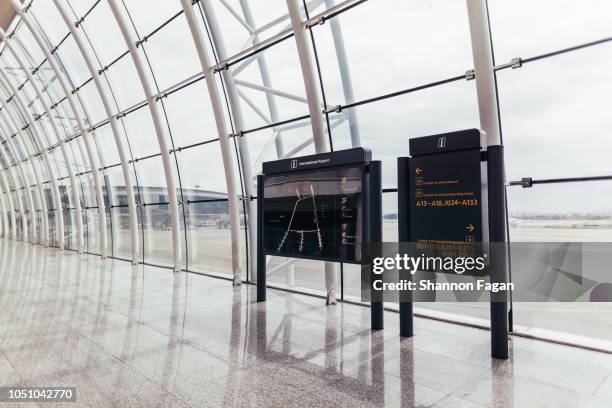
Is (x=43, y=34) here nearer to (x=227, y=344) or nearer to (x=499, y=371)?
(x=227, y=344)

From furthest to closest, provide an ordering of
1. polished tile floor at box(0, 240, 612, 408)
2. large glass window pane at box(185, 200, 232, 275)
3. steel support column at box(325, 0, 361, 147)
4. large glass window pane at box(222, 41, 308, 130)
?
1. large glass window pane at box(185, 200, 232, 275)
2. large glass window pane at box(222, 41, 308, 130)
3. steel support column at box(325, 0, 361, 147)
4. polished tile floor at box(0, 240, 612, 408)

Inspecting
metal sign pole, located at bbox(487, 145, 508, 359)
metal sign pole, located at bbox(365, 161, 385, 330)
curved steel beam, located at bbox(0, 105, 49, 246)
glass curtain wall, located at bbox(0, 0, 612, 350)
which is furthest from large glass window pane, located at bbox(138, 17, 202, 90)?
curved steel beam, located at bbox(0, 105, 49, 246)

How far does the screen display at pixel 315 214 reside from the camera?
6957 mm

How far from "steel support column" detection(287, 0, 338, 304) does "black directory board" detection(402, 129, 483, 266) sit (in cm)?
284

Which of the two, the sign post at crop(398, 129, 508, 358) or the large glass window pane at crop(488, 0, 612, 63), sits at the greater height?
the large glass window pane at crop(488, 0, 612, 63)

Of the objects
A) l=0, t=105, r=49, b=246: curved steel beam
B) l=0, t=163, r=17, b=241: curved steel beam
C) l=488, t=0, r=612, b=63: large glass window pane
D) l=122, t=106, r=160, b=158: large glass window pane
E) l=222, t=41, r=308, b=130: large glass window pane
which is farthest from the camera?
l=0, t=163, r=17, b=241: curved steel beam

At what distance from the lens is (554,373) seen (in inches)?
192

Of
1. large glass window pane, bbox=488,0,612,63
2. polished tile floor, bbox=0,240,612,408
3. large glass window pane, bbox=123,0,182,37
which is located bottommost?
polished tile floor, bbox=0,240,612,408

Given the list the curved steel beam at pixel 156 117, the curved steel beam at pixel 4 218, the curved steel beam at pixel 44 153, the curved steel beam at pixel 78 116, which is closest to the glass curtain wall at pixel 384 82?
the curved steel beam at pixel 156 117

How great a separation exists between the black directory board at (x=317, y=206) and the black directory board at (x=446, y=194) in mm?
985

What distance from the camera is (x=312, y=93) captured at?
865 cm

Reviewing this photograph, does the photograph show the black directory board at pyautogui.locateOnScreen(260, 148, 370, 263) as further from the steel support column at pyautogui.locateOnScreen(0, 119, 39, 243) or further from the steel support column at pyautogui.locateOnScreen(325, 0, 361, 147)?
the steel support column at pyautogui.locateOnScreen(0, 119, 39, 243)

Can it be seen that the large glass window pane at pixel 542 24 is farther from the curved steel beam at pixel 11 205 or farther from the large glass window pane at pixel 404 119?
the curved steel beam at pixel 11 205

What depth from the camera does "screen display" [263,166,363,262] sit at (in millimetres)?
6957
